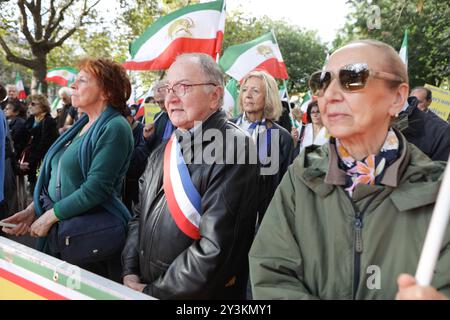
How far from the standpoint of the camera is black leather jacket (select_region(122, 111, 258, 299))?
189 cm

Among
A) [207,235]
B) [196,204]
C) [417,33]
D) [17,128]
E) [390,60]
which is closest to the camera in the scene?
[390,60]

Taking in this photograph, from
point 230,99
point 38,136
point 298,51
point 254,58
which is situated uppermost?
point 298,51

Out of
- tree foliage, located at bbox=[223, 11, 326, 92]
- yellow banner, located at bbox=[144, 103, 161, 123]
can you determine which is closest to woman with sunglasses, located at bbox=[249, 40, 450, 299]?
yellow banner, located at bbox=[144, 103, 161, 123]

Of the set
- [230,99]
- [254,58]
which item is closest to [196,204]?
[254,58]

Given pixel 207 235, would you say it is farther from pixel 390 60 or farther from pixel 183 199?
pixel 390 60

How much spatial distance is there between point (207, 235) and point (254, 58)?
5.30 m

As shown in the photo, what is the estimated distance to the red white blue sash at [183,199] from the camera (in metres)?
1.99

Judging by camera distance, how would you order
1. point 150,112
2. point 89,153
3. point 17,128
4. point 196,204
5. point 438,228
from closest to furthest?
point 438,228 < point 196,204 < point 89,153 < point 150,112 < point 17,128

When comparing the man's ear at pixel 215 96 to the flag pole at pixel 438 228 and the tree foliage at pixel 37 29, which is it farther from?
the tree foliage at pixel 37 29

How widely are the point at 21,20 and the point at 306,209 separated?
56.4 feet

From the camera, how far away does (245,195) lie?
2039 millimetres

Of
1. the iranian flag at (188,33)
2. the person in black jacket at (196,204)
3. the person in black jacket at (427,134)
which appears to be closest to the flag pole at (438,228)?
the person in black jacket at (196,204)

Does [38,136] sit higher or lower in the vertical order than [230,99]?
lower

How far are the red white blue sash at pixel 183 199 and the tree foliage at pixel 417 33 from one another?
11059mm
